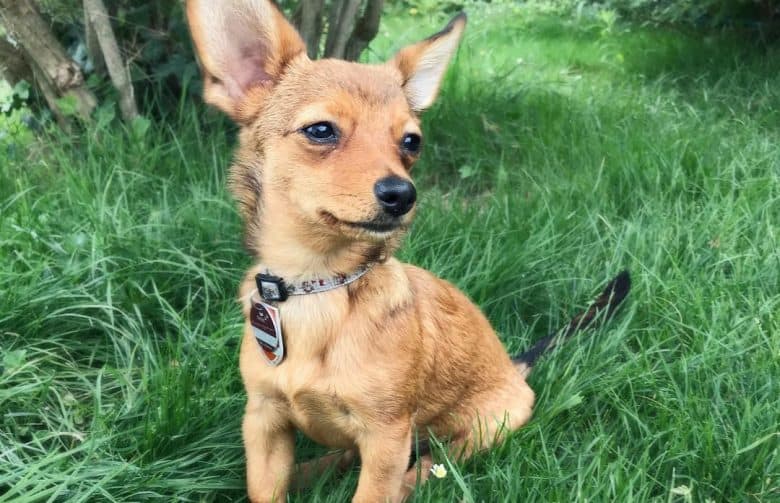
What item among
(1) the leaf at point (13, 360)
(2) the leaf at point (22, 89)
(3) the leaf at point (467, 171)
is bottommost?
(3) the leaf at point (467, 171)

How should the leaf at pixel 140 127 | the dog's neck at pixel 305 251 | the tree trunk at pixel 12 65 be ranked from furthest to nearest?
1. the tree trunk at pixel 12 65
2. the leaf at pixel 140 127
3. the dog's neck at pixel 305 251

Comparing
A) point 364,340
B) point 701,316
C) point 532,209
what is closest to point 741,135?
point 532,209

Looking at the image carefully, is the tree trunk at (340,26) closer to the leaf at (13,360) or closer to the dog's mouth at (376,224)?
the leaf at (13,360)

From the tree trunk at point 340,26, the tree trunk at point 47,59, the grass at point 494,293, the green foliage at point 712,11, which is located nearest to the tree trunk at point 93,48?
the tree trunk at point 47,59

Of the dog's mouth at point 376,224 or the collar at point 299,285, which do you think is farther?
the collar at point 299,285

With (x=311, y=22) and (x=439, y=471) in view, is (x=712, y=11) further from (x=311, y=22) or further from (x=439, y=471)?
(x=439, y=471)

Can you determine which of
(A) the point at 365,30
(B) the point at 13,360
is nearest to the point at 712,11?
(A) the point at 365,30
